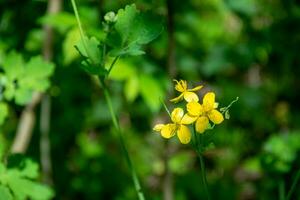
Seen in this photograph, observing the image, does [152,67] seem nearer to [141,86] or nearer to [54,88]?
[141,86]

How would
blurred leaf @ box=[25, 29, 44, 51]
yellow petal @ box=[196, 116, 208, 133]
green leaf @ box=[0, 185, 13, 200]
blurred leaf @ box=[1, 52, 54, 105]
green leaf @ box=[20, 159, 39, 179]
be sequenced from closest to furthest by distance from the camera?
yellow petal @ box=[196, 116, 208, 133] < green leaf @ box=[0, 185, 13, 200] < green leaf @ box=[20, 159, 39, 179] < blurred leaf @ box=[1, 52, 54, 105] < blurred leaf @ box=[25, 29, 44, 51]

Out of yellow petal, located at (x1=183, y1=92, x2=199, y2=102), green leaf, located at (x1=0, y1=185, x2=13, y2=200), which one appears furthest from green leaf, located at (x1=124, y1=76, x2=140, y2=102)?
yellow petal, located at (x1=183, y1=92, x2=199, y2=102)

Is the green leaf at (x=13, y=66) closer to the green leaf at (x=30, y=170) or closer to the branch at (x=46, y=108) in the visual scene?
the green leaf at (x=30, y=170)

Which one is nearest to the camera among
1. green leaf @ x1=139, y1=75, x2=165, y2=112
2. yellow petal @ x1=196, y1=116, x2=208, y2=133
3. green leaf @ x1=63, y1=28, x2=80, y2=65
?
yellow petal @ x1=196, y1=116, x2=208, y2=133

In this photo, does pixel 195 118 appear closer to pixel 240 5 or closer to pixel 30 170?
pixel 30 170

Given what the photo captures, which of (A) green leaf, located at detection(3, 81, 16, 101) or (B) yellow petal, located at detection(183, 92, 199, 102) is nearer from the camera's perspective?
(B) yellow petal, located at detection(183, 92, 199, 102)

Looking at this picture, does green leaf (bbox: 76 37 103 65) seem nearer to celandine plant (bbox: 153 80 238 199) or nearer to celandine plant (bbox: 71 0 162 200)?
celandine plant (bbox: 71 0 162 200)


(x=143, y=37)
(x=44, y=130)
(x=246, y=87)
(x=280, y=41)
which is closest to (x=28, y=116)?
(x=44, y=130)

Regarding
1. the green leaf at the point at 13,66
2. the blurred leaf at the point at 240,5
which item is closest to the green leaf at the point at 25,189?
the green leaf at the point at 13,66

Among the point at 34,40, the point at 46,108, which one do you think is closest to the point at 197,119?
the point at 46,108
